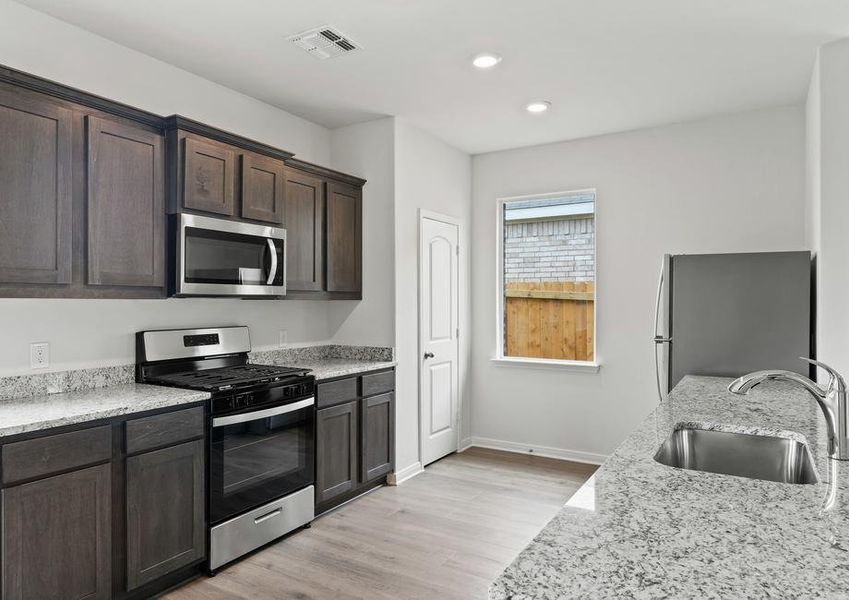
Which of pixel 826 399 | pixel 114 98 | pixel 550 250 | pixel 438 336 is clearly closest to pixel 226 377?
pixel 114 98

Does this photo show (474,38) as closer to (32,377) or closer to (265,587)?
(32,377)

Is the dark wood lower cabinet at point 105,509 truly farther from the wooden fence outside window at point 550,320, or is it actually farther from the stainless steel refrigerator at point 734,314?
the wooden fence outside window at point 550,320

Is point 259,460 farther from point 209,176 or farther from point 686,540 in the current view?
point 686,540

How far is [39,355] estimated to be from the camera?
2.55 m

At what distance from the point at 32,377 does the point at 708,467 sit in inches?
112

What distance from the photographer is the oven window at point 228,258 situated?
2867 mm

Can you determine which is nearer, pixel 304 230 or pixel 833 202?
pixel 833 202

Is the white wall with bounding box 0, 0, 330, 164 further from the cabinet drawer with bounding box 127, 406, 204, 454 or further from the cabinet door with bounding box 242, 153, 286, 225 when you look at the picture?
the cabinet drawer with bounding box 127, 406, 204, 454

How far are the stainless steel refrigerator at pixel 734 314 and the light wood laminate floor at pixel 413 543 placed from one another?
1238mm

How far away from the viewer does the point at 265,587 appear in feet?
8.40

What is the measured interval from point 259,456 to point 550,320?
9.27 ft

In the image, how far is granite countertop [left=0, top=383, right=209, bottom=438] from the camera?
79.4 inches

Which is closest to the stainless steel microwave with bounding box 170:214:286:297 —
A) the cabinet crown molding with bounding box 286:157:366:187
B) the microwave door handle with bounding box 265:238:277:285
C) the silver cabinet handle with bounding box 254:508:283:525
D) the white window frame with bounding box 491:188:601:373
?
the microwave door handle with bounding box 265:238:277:285

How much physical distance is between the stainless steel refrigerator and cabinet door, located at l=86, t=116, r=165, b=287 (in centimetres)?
291
